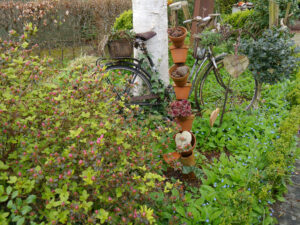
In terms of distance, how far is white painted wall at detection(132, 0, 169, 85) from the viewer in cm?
375

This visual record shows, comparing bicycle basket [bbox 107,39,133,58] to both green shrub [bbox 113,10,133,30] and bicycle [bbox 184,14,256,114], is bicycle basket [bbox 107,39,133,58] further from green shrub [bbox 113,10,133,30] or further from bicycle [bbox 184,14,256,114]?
green shrub [bbox 113,10,133,30]

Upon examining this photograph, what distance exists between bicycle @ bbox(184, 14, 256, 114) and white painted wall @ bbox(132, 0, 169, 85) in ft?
1.21

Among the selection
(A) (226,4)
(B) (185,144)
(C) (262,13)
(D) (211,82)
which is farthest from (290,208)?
(A) (226,4)

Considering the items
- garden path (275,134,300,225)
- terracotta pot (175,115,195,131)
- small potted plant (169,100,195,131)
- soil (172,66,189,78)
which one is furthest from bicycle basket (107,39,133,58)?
garden path (275,134,300,225)

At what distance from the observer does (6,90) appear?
186 cm

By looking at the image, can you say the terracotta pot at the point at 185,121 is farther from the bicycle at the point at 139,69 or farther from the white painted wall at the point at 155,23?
the white painted wall at the point at 155,23

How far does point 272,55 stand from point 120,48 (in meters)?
2.02

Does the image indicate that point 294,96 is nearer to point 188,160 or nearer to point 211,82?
point 211,82

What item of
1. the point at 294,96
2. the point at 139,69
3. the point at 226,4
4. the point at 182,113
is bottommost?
the point at 294,96

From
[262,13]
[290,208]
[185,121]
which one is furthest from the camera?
[262,13]

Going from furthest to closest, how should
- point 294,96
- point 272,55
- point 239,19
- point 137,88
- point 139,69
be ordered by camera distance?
point 239,19 → point 294,96 → point 137,88 → point 139,69 → point 272,55

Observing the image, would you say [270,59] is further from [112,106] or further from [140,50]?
[112,106]

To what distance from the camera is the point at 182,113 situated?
3.03 m

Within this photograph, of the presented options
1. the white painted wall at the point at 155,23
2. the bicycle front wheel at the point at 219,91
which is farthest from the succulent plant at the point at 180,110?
the white painted wall at the point at 155,23
